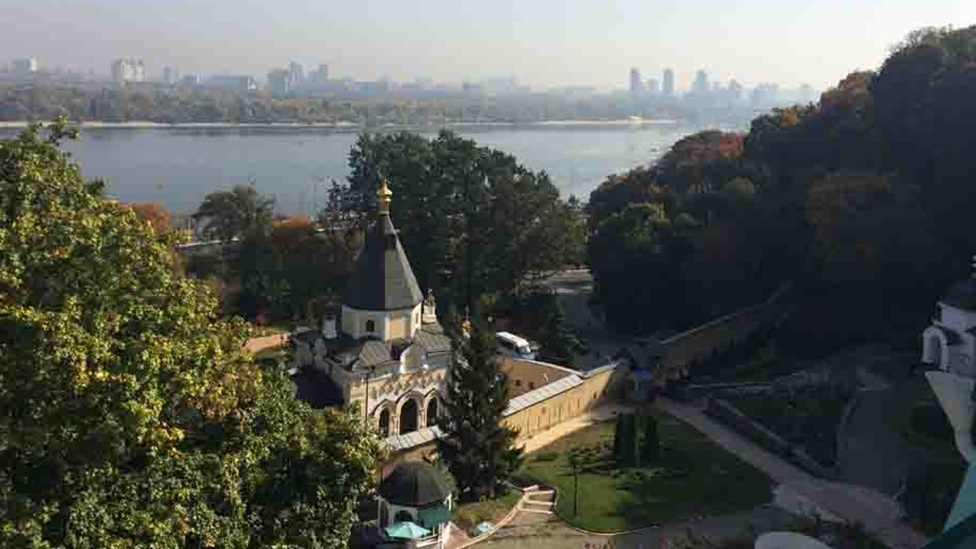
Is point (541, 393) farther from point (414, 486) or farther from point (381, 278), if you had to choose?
point (414, 486)

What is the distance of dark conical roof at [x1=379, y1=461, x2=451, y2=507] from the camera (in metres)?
12.6

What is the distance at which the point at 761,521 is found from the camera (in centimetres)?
1385

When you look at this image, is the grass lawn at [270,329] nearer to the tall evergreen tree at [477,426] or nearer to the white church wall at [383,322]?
the white church wall at [383,322]

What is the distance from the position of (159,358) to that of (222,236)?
23.8m

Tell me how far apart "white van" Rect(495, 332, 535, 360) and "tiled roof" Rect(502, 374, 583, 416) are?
2.41m

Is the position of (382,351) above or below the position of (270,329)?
above

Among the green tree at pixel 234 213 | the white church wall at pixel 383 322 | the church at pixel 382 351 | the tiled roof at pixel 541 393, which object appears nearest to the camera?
the church at pixel 382 351

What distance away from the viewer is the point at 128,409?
25.7ft

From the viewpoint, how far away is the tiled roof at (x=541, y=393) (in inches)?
678

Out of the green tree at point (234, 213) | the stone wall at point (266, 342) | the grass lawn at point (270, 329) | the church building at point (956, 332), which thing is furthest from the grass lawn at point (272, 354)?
the church building at point (956, 332)

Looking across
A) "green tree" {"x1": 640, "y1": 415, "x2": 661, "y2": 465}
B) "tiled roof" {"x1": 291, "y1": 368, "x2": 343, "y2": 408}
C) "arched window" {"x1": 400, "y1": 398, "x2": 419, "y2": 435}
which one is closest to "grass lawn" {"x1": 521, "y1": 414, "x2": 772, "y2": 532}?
"green tree" {"x1": 640, "y1": 415, "x2": 661, "y2": 465}

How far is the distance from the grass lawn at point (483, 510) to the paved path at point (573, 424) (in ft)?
7.72

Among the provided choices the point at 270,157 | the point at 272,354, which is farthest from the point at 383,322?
the point at 270,157

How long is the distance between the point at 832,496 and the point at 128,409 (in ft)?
35.8
